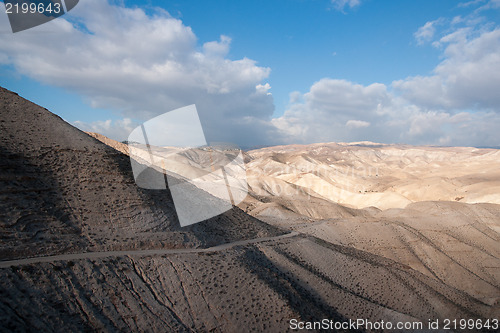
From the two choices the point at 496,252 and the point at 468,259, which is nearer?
the point at 468,259

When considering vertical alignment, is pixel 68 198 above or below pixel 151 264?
above

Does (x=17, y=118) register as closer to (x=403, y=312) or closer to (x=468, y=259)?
(x=403, y=312)

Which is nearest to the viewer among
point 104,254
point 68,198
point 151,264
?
point 104,254

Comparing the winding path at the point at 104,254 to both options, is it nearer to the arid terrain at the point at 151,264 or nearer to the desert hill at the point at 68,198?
the arid terrain at the point at 151,264

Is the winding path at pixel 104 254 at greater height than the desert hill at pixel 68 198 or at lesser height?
lesser

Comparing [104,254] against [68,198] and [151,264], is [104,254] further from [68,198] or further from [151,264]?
[68,198]

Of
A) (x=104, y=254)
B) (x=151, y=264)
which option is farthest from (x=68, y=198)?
(x=151, y=264)

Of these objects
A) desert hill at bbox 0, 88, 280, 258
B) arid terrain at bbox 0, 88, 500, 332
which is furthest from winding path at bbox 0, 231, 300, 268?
desert hill at bbox 0, 88, 280, 258

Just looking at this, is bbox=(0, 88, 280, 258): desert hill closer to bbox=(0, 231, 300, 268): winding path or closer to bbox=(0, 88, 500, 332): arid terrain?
bbox=(0, 88, 500, 332): arid terrain

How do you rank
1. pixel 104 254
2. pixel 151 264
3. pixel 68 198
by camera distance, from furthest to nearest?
pixel 68 198 → pixel 151 264 → pixel 104 254

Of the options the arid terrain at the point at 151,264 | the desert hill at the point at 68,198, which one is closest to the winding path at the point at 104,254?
the arid terrain at the point at 151,264

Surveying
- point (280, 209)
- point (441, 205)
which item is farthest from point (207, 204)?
point (441, 205)
